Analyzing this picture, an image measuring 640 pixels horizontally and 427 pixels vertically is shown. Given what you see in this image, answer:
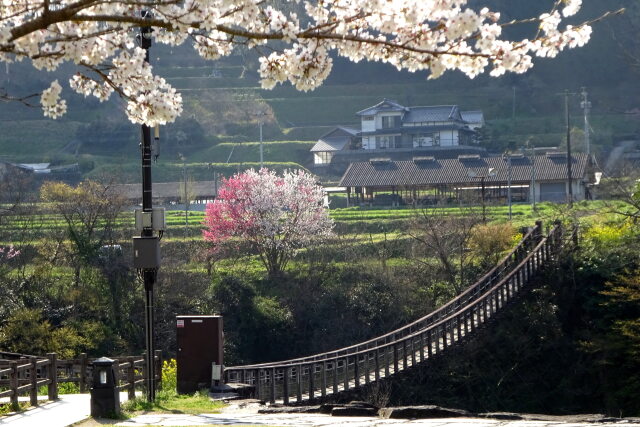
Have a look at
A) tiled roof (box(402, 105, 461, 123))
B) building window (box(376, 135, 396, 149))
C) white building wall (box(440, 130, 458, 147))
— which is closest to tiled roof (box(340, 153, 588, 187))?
white building wall (box(440, 130, 458, 147))

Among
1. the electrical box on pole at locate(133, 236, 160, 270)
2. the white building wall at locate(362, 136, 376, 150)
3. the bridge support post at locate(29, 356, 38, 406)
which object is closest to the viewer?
the bridge support post at locate(29, 356, 38, 406)

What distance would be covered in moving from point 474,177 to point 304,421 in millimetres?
40756

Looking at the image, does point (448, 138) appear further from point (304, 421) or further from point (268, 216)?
point (304, 421)

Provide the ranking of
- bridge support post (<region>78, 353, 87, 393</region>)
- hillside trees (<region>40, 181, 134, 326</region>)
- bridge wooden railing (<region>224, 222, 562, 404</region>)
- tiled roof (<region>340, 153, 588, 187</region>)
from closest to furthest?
1. bridge support post (<region>78, 353, 87, 393</region>)
2. bridge wooden railing (<region>224, 222, 562, 404</region>)
3. hillside trees (<region>40, 181, 134, 326</region>)
4. tiled roof (<region>340, 153, 588, 187</region>)

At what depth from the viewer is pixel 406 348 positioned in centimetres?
2325

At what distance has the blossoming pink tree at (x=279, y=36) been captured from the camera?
7.64m

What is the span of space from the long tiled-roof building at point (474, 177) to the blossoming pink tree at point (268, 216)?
31.7 feet

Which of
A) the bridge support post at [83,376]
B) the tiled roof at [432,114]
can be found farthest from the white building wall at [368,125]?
the bridge support post at [83,376]

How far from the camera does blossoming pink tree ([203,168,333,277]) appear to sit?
4097 centimetres

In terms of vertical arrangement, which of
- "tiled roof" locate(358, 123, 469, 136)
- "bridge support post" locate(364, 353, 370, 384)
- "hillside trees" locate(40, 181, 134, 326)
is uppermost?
"tiled roof" locate(358, 123, 469, 136)

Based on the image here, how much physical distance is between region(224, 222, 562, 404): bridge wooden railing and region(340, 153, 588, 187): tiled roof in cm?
2176

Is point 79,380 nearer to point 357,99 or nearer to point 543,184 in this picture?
point 543,184

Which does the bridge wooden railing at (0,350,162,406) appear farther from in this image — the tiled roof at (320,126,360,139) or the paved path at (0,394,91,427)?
the tiled roof at (320,126,360,139)

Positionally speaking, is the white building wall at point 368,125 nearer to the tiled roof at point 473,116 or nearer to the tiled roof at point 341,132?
the tiled roof at point 341,132
